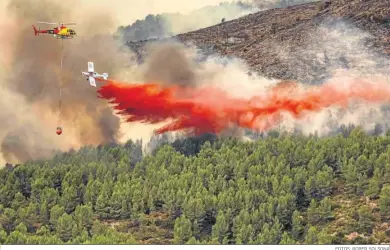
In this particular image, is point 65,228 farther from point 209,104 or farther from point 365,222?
point 365,222

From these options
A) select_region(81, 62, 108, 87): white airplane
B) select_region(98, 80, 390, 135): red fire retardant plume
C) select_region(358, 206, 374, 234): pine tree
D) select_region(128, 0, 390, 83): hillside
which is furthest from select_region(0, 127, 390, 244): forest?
select_region(128, 0, 390, 83): hillside

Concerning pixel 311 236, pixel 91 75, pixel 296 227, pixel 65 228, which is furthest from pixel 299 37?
pixel 65 228

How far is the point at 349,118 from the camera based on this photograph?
149250mm

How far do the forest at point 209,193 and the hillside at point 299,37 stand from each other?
53.5 ft

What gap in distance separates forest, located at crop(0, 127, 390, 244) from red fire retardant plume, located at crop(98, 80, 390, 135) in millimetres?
3012

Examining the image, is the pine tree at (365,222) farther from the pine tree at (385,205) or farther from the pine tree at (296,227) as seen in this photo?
the pine tree at (296,227)

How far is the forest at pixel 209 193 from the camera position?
124438mm

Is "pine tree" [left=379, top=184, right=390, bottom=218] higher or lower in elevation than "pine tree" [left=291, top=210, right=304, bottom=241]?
higher

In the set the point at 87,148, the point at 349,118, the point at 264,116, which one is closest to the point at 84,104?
the point at 87,148

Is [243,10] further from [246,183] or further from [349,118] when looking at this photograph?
[246,183]

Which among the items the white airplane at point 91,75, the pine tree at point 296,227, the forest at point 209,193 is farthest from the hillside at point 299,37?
the pine tree at point 296,227

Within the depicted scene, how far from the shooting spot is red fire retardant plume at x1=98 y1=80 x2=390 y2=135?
148750mm

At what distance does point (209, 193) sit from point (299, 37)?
39258mm

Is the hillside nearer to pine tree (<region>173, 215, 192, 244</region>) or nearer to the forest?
the forest
